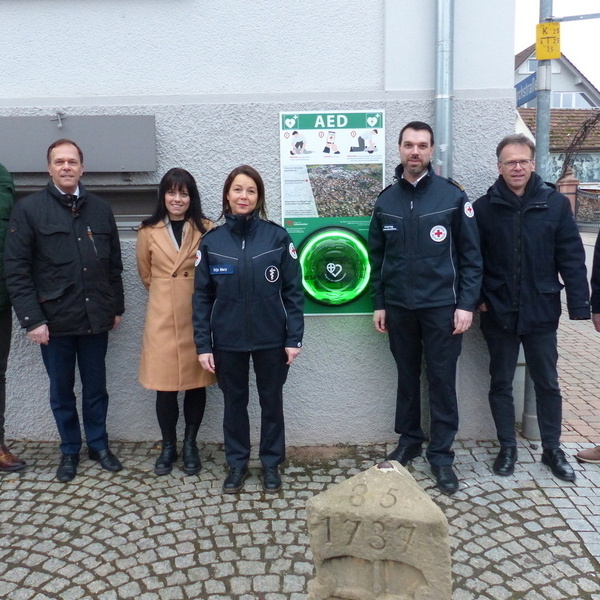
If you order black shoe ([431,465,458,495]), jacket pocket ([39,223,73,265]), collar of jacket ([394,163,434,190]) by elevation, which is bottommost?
black shoe ([431,465,458,495])

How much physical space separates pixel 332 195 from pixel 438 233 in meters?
0.84

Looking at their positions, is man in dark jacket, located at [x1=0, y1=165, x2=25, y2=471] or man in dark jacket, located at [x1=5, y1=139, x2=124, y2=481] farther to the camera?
man in dark jacket, located at [x1=0, y1=165, x2=25, y2=471]

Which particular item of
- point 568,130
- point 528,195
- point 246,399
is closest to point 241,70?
point 528,195

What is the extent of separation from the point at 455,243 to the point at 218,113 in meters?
1.71

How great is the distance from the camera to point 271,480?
139 inches

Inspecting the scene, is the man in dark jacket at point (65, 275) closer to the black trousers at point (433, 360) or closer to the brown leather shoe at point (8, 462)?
the brown leather shoe at point (8, 462)

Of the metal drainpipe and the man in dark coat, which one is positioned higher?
the metal drainpipe

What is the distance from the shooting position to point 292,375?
4141mm

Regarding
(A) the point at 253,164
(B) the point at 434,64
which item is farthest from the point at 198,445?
(B) the point at 434,64

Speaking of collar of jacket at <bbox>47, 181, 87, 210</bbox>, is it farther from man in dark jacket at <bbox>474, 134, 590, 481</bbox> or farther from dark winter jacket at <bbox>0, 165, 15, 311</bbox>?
man in dark jacket at <bbox>474, 134, 590, 481</bbox>

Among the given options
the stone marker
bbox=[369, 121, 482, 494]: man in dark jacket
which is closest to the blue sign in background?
bbox=[369, 121, 482, 494]: man in dark jacket

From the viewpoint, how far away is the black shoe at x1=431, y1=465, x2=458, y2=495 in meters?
3.46

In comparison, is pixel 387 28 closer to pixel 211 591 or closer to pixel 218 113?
pixel 218 113

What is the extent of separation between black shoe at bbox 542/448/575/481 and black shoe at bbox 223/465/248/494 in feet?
6.07
